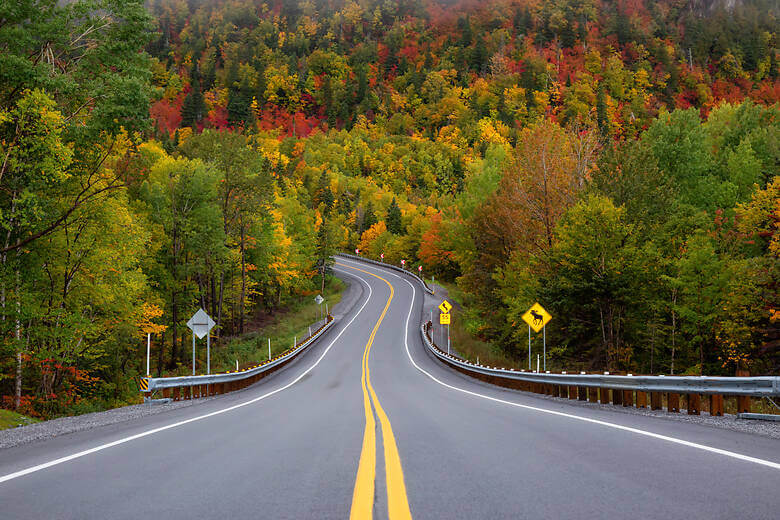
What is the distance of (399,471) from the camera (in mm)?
4879

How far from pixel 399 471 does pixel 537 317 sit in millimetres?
18746

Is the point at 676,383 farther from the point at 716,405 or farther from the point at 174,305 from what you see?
the point at 174,305

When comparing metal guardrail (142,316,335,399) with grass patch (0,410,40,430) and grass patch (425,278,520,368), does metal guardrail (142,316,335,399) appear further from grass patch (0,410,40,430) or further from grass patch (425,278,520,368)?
grass patch (425,278,520,368)

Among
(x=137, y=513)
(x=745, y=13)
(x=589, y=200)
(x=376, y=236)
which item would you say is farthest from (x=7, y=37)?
(x=745, y=13)

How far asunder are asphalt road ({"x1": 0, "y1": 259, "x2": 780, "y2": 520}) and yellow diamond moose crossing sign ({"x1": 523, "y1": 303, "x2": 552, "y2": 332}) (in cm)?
1268

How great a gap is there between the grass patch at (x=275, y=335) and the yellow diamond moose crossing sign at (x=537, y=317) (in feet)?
73.9

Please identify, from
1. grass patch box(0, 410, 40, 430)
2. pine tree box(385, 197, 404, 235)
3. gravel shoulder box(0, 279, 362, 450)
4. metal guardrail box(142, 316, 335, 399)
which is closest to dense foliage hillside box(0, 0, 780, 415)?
grass patch box(0, 410, 40, 430)

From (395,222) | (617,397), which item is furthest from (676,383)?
(395,222)

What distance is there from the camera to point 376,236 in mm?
105562

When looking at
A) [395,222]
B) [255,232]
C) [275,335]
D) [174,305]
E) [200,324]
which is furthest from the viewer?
[395,222]

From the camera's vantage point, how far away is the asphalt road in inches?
145

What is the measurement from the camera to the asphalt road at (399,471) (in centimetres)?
369

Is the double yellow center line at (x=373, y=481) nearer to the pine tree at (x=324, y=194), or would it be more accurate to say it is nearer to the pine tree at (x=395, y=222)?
the pine tree at (x=395, y=222)

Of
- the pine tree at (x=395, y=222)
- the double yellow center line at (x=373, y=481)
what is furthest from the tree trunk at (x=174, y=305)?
the pine tree at (x=395, y=222)
